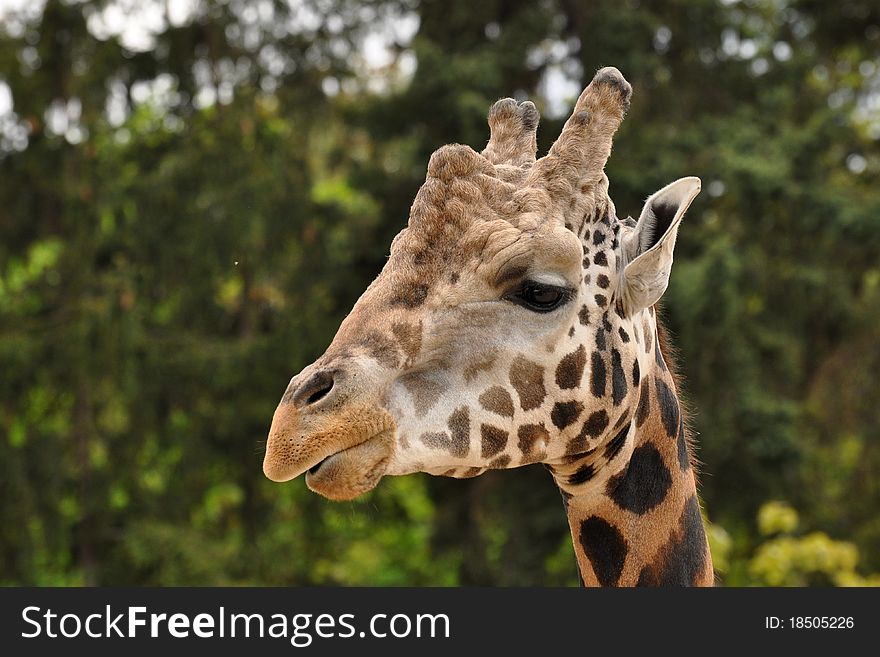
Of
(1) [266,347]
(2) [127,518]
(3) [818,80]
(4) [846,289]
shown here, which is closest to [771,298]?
(4) [846,289]

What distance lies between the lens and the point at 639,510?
145 inches

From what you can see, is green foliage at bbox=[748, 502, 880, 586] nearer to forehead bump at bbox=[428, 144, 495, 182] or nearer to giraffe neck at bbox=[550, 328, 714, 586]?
giraffe neck at bbox=[550, 328, 714, 586]

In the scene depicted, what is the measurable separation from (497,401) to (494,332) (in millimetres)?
194

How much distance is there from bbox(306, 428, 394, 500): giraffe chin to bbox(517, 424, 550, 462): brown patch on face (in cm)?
42

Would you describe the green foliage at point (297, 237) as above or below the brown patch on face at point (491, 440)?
above

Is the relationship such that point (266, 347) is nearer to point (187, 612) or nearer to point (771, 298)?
point (771, 298)

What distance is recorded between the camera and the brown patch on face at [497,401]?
10.8 ft

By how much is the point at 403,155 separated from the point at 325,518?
189 inches

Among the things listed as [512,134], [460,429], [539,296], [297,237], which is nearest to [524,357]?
[539,296]

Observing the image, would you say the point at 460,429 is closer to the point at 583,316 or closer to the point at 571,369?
the point at 571,369

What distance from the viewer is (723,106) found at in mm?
13445

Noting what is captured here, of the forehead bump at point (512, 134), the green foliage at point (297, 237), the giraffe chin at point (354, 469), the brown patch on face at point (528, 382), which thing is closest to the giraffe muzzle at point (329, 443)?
the giraffe chin at point (354, 469)

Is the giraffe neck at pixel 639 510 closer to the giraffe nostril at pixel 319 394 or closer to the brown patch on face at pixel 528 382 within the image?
the brown patch on face at pixel 528 382

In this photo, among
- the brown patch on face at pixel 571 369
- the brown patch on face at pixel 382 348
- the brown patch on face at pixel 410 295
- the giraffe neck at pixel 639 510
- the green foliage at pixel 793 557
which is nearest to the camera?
the brown patch on face at pixel 382 348
